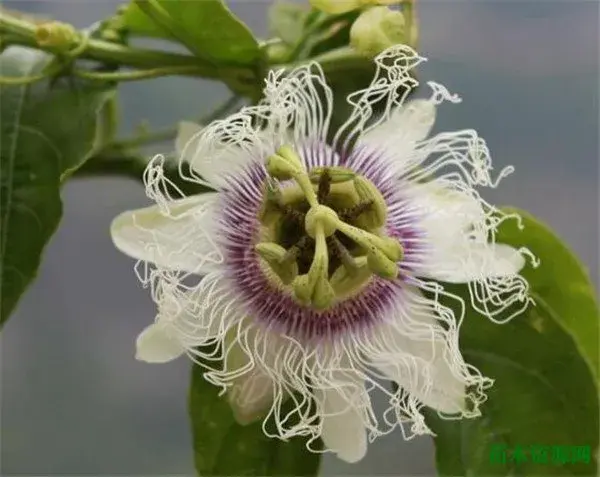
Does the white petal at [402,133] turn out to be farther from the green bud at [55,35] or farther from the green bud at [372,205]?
the green bud at [55,35]

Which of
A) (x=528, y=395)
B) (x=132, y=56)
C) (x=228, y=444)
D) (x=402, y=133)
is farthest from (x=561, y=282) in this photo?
(x=132, y=56)

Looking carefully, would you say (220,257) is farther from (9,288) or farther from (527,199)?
(527,199)

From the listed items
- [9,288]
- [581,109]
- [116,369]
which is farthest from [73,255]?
[581,109]

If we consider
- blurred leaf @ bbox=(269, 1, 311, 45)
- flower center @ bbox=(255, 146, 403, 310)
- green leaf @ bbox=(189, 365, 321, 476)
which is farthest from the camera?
blurred leaf @ bbox=(269, 1, 311, 45)

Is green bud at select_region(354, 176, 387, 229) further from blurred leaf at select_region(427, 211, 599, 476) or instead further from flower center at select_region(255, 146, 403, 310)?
blurred leaf at select_region(427, 211, 599, 476)

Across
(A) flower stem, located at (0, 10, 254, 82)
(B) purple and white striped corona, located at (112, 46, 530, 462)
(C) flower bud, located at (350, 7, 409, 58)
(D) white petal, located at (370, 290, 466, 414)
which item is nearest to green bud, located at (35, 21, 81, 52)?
(A) flower stem, located at (0, 10, 254, 82)

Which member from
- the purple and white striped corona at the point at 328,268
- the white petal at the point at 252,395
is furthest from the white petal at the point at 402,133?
Result: the white petal at the point at 252,395
